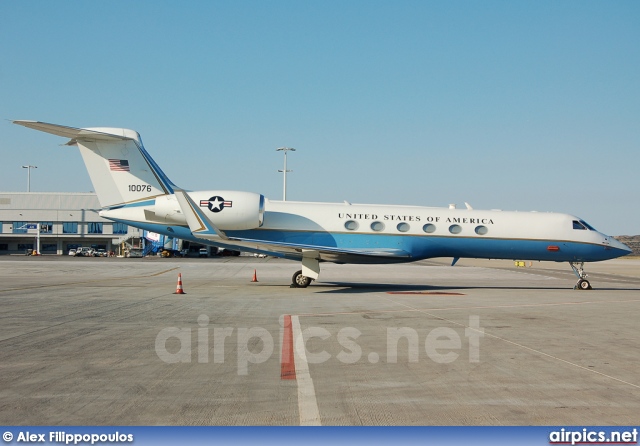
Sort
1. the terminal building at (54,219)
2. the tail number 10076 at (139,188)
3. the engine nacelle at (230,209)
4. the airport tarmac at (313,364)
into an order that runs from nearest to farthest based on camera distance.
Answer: the airport tarmac at (313,364) → the engine nacelle at (230,209) → the tail number 10076 at (139,188) → the terminal building at (54,219)

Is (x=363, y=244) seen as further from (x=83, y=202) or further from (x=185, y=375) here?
(x=83, y=202)

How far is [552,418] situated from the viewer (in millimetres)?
5801

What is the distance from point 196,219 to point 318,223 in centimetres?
482

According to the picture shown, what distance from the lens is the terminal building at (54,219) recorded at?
8525 cm

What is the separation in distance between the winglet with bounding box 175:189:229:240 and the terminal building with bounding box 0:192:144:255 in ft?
220

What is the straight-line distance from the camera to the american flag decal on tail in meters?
23.2

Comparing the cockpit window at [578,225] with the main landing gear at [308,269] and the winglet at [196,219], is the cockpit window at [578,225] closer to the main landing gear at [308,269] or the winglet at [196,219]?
the main landing gear at [308,269]

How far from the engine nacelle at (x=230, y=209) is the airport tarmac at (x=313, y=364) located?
255 inches

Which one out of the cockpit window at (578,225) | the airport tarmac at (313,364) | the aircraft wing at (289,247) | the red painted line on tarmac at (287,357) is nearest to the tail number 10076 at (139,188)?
the aircraft wing at (289,247)

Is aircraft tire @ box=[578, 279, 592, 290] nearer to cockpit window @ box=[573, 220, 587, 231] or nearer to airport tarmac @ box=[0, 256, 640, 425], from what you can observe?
cockpit window @ box=[573, 220, 587, 231]

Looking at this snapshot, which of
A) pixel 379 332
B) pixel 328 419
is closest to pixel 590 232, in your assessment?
pixel 379 332

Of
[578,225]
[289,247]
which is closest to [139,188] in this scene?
[289,247]

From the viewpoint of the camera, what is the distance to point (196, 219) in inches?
819

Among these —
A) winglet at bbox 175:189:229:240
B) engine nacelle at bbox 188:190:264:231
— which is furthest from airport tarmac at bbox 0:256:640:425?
engine nacelle at bbox 188:190:264:231
